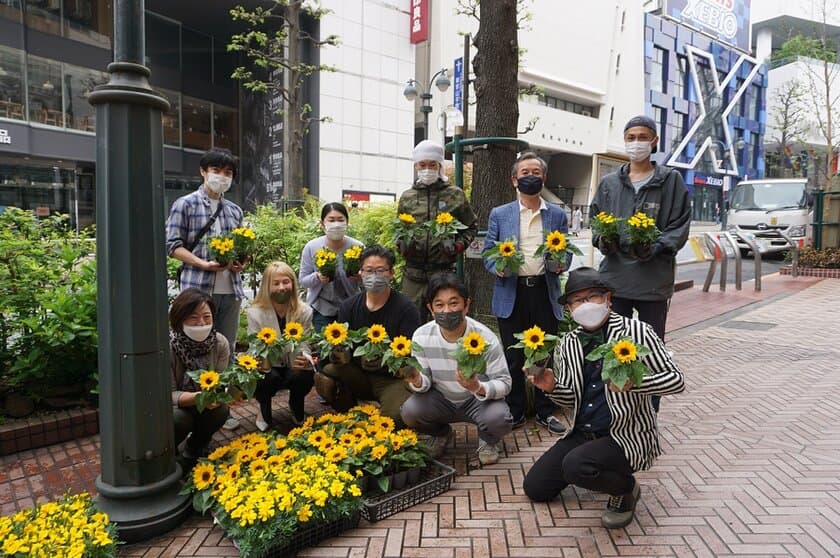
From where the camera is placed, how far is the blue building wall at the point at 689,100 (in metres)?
42.8

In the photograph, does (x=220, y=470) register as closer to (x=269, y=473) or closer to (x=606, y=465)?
(x=269, y=473)

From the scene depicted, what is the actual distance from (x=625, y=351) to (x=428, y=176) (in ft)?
7.86

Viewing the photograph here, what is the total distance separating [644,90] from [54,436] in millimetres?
44901

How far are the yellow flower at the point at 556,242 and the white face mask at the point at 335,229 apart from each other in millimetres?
1781

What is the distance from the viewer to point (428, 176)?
4.50 metres

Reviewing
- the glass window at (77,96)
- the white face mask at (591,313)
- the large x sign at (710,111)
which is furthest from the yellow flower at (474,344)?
the large x sign at (710,111)

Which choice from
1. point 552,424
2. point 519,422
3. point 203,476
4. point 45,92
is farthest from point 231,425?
point 45,92

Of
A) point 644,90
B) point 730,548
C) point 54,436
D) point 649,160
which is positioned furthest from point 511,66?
point 644,90

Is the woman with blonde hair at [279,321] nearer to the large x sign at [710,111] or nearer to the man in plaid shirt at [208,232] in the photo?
the man in plaid shirt at [208,232]

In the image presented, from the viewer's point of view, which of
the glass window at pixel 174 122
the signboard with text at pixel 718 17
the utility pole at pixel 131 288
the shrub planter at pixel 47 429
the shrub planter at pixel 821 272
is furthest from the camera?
the signboard with text at pixel 718 17

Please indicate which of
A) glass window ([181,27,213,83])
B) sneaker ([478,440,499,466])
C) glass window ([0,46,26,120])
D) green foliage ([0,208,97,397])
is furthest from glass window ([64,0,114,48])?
sneaker ([478,440,499,466])

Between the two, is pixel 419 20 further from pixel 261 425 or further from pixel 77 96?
pixel 261 425

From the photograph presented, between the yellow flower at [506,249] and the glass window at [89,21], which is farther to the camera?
the glass window at [89,21]

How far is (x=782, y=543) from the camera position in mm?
2811
